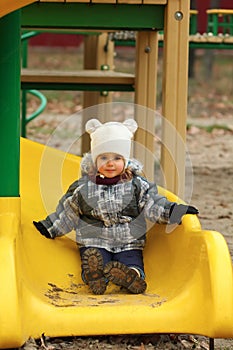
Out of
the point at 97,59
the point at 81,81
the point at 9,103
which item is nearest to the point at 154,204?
the point at 9,103

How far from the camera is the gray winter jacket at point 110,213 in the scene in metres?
3.10

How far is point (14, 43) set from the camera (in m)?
2.89

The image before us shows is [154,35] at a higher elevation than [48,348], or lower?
higher

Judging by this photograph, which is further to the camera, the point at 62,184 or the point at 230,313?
the point at 62,184

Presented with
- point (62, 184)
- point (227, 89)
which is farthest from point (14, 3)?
point (227, 89)

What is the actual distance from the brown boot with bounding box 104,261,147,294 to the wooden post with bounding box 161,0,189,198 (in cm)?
87

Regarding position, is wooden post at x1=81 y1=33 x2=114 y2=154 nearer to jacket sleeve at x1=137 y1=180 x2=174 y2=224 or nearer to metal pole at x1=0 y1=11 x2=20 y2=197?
jacket sleeve at x1=137 y1=180 x2=174 y2=224

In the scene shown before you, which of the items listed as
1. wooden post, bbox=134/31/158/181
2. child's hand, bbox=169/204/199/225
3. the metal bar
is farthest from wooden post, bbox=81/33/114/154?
child's hand, bbox=169/204/199/225

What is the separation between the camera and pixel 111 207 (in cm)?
310

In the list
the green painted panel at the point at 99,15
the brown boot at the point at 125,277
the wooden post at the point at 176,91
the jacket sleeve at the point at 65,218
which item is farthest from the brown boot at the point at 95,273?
the green painted panel at the point at 99,15

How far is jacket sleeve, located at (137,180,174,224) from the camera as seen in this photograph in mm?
3041

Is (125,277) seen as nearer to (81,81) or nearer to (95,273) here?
(95,273)

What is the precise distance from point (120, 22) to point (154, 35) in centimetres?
105

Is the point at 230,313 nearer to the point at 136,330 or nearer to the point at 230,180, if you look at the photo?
the point at 136,330
